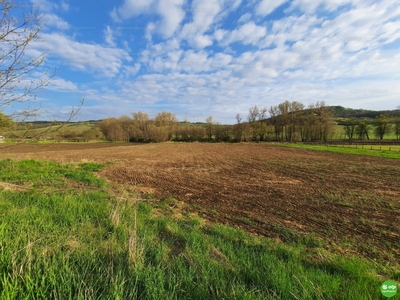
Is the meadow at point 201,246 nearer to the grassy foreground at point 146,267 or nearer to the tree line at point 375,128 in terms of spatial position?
the grassy foreground at point 146,267

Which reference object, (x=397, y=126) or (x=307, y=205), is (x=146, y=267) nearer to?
(x=307, y=205)

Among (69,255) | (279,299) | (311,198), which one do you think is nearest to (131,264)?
(69,255)

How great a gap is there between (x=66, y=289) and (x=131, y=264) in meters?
0.84

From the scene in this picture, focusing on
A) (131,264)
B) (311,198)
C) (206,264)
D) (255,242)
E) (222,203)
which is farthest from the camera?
(311,198)

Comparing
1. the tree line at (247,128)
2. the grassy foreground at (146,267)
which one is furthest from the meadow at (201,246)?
the tree line at (247,128)

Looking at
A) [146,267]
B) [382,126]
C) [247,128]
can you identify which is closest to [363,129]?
[382,126]

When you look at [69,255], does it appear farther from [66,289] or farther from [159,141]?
[159,141]

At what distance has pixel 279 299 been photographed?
2404 millimetres

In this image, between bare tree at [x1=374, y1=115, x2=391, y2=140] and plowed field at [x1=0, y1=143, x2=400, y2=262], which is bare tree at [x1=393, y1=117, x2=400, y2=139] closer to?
bare tree at [x1=374, y1=115, x2=391, y2=140]

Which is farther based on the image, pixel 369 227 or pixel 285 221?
pixel 285 221

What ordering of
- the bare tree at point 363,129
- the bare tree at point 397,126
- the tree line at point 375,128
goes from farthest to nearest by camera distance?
the bare tree at point 363,129 < the tree line at point 375,128 < the bare tree at point 397,126

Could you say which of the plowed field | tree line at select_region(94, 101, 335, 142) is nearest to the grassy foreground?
the plowed field

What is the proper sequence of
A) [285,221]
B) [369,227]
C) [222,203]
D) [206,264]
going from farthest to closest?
[222,203] < [285,221] < [369,227] < [206,264]

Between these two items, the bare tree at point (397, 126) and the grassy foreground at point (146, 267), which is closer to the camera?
the grassy foreground at point (146, 267)
